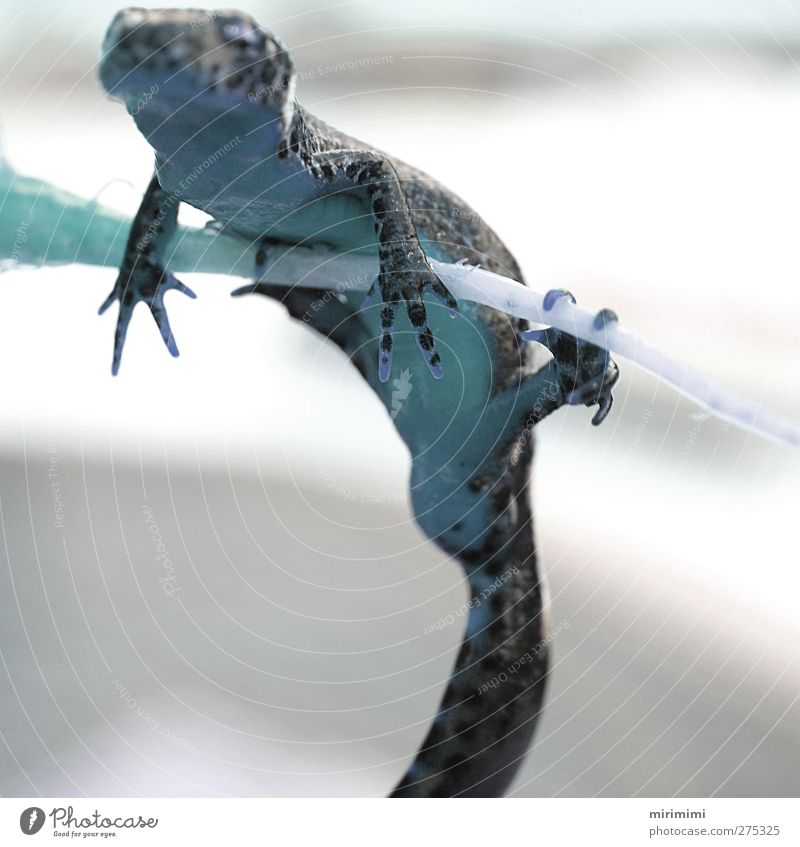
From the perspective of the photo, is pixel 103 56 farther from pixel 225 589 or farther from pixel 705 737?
pixel 705 737

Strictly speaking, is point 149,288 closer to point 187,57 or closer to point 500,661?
point 187,57

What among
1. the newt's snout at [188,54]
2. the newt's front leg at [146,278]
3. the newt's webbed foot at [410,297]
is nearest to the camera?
the newt's snout at [188,54]

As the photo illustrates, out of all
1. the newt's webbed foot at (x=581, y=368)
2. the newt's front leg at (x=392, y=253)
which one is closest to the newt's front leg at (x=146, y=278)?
the newt's front leg at (x=392, y=253)

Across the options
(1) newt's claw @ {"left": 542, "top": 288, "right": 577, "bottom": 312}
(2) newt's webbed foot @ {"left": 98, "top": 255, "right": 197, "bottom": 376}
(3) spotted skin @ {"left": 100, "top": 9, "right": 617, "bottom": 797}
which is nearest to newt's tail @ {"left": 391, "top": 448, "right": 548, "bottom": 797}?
(3) spotted skin @ {"left": 100, "top": 9, "right": 617, "bottom": 797}

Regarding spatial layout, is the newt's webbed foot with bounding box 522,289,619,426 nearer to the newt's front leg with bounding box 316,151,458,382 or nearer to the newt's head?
the newt's front leg with bounding box 316,151,458,382

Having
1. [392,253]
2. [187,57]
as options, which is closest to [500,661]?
Result: [392,253]

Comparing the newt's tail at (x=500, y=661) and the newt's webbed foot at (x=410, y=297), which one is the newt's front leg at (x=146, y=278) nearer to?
the newt's webbed foot at (x=410, y=297)

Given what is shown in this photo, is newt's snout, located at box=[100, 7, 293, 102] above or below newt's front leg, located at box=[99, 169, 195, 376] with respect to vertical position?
above

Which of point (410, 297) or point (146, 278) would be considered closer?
point (410, 297)
